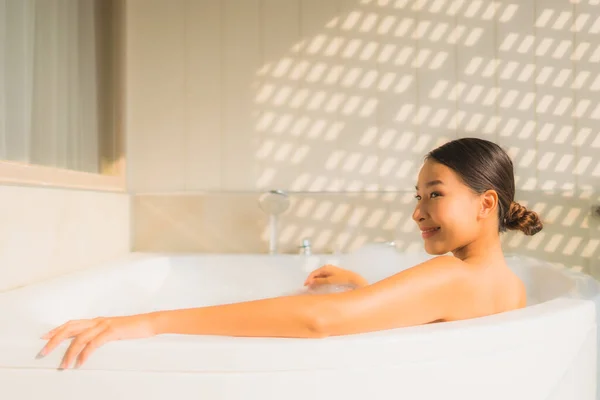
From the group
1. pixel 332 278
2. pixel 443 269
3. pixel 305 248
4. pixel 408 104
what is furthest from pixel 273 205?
pixel 443 269

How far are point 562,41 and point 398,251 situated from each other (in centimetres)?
98

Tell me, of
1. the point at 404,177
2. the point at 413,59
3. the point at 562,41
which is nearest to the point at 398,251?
the point at 404,177

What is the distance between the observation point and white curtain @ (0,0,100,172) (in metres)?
1.21

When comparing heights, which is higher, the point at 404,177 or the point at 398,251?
the point at 404,177

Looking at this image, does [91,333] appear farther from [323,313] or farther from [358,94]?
[358,94]

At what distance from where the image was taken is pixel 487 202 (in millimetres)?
961

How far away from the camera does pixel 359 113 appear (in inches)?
74.4

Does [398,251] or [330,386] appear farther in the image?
[398,251]

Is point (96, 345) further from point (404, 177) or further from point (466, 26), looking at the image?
point (466, 26)

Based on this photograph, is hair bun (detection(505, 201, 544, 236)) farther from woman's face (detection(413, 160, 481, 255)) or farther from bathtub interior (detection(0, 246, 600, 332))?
bathtub interior (detection(0, 246, 600, 332))

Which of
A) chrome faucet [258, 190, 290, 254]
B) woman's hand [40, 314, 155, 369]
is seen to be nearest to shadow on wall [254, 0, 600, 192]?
chrome faucet [258, 190, 290, 254]

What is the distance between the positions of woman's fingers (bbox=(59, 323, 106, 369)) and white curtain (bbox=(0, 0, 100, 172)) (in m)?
0.70

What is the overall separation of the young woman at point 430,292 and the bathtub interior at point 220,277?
0.39 metres

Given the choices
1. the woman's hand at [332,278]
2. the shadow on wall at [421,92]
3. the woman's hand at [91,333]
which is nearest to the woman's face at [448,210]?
the woman's hand at [332,278]
